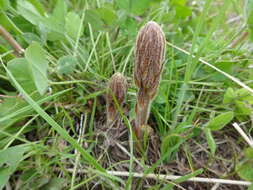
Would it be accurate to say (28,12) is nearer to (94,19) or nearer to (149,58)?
(94,19)

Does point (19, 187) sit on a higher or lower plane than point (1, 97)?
lower

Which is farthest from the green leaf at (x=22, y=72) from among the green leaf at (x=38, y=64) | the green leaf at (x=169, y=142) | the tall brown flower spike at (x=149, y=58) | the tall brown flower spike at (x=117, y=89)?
the green leaf at (x=169, y=142)

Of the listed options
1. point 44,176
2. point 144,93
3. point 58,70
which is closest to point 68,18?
point 58,70

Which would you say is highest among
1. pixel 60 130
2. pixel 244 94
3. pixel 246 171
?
pixel 60 130

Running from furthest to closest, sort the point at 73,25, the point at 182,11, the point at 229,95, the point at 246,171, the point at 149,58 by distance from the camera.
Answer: the point at 182,11
the point at 73,25
the point at 229,95
the point at 246,171
the point at 149,58

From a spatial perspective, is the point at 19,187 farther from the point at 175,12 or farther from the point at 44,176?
the point at 175,12

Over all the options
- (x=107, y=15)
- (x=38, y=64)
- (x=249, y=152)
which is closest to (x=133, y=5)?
(x=107, y=15)

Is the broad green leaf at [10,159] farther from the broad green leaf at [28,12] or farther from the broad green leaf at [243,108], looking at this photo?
the broad green leaf at [243,108]
